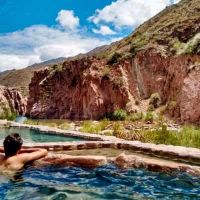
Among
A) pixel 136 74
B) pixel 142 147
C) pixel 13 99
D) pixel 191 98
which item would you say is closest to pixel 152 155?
pixel 142 147

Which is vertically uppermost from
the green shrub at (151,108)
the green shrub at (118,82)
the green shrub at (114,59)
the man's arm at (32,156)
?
the green shrub at (114,59)

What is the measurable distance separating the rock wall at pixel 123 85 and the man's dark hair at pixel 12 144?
69.9 feet

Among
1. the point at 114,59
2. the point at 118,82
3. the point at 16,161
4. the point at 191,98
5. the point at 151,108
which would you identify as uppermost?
the point at 114,59

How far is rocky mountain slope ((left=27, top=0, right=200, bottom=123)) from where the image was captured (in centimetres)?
4181

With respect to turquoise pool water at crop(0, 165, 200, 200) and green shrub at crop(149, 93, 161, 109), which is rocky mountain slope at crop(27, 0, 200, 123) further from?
turquoise pool water at crop(0, 165, 200, 200)

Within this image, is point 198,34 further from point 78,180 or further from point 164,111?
point 78,180

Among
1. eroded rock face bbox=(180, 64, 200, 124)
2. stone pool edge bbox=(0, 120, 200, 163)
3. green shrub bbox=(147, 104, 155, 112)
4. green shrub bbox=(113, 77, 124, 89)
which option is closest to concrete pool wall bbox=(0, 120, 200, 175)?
stone pool edge bbox=(0, 120, 200, 163)

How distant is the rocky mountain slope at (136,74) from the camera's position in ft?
137

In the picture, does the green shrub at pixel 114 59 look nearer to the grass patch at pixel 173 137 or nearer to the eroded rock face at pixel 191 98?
the eroded rock face at pixel 191 98

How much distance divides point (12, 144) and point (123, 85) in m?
40.0

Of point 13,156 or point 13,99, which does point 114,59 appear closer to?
point 13,156

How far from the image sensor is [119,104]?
48.8 m

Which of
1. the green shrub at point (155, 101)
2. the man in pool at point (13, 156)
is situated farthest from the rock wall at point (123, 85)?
the man in pool at point (13, 156)

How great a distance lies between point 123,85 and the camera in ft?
159
